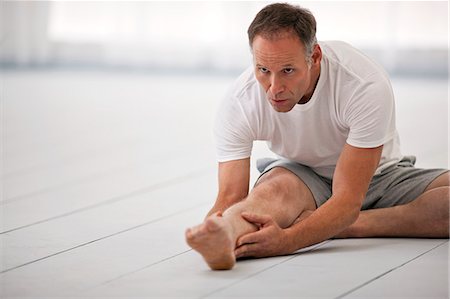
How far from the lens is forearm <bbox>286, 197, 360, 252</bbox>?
2193 mm

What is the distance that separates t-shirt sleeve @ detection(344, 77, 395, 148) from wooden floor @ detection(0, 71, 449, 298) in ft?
0.94

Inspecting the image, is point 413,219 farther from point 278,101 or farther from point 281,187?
point 278,101

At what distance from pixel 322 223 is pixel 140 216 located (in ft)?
2.44

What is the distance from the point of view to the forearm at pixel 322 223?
86.4 inches

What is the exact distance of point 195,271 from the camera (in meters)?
2.11

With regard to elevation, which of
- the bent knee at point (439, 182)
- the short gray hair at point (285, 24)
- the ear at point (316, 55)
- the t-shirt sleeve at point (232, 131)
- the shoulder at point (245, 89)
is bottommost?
the bent knee at point (439, 182)

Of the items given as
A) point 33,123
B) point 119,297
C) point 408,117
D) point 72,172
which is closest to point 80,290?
point 119,297

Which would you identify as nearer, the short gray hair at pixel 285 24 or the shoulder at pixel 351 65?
the short gray hair at pixel 285 24

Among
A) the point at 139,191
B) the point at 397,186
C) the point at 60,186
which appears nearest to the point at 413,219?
the point at 397,186

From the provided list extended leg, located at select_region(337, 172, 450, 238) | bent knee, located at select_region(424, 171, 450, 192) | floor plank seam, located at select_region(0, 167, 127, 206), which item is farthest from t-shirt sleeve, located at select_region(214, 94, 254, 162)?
floor plank seam, located at select_region(0, 167, 127, 206)

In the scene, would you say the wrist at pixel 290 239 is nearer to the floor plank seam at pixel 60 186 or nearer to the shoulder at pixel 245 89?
the shoulder at pixel 245 89

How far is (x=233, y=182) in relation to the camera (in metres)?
2.36

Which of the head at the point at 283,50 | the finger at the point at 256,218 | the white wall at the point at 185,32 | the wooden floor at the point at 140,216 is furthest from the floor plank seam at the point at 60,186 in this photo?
the white wall at the point at 185,32

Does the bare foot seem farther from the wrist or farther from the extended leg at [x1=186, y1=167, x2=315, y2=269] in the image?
the wrist
